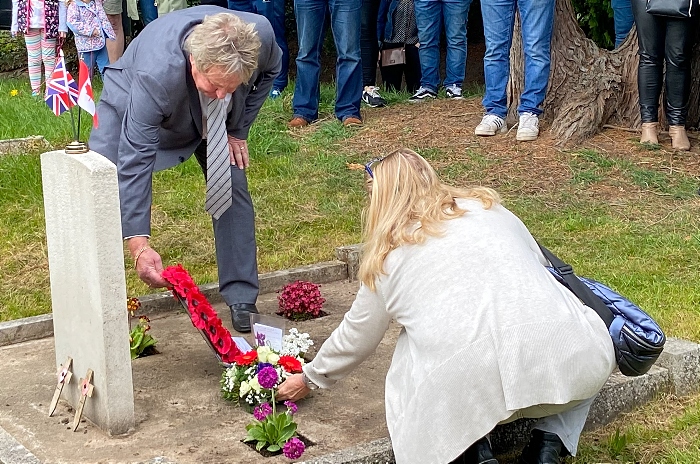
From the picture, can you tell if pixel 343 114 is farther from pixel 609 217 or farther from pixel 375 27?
pixel 609 217

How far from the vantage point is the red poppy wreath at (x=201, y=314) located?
4.24m

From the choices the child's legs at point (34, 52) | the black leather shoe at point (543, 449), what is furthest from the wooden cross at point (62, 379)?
the child's legs at point (34, 52)

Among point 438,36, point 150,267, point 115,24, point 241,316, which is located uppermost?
point 115,24

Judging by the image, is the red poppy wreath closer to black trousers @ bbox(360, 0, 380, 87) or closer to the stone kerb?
the stone kerb

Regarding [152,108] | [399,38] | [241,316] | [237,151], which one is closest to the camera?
[152,108]

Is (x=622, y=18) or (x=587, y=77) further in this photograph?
(x=622, y=18)

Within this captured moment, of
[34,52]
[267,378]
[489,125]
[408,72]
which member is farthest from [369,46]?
[267,378]

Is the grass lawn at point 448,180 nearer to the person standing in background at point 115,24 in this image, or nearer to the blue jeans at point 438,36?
the blue jeans at point 438,36

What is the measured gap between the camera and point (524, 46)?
7926 mm

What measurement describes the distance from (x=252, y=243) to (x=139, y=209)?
2.95ft

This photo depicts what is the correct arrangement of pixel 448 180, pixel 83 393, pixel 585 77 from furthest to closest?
pixel 585 77
pixel 448 180
pixel 83 393

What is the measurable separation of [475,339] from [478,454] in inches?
17.1

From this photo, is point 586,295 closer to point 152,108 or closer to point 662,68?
point 152,108

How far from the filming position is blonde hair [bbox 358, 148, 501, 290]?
3.40 m
